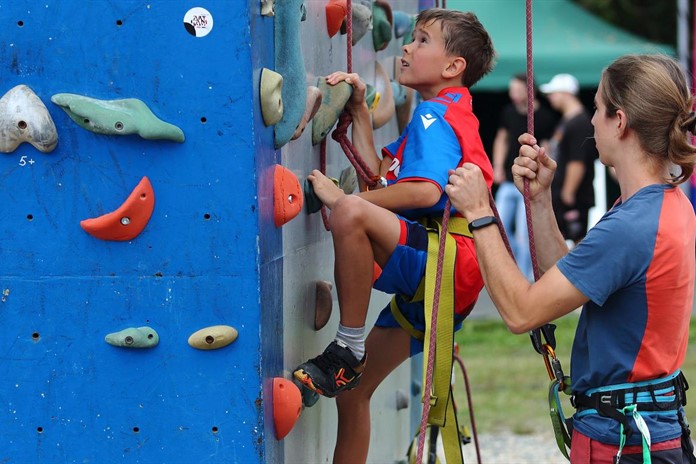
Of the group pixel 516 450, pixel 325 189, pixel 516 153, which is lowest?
pixel 516 450

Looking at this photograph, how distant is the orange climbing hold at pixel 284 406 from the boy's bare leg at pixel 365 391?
815 millimetres

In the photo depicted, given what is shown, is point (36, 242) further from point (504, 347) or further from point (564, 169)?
point (564, 169)

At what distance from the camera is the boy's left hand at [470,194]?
2866mm

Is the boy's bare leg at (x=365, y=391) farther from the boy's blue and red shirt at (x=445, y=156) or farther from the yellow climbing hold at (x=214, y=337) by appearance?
the yellow climbing hold at (x=214, y=337)

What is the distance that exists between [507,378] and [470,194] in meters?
5.25

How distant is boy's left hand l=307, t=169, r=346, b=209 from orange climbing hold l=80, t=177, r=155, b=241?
2.40ft

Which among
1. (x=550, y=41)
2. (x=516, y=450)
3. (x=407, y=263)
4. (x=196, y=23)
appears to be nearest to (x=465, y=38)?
(x=407, y=263)

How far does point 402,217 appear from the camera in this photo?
11.0ft

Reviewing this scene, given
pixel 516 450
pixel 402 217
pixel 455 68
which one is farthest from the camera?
pixel 516 450

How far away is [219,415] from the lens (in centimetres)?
263

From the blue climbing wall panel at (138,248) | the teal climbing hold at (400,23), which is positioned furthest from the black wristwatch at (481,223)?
the teal climbing hold at (400,23)

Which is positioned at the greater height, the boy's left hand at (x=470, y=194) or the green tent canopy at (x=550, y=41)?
the boy's left hand at (x=470, y=194)

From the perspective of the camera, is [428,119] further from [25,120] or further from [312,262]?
[25,120]

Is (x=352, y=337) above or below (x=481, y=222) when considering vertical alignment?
below
